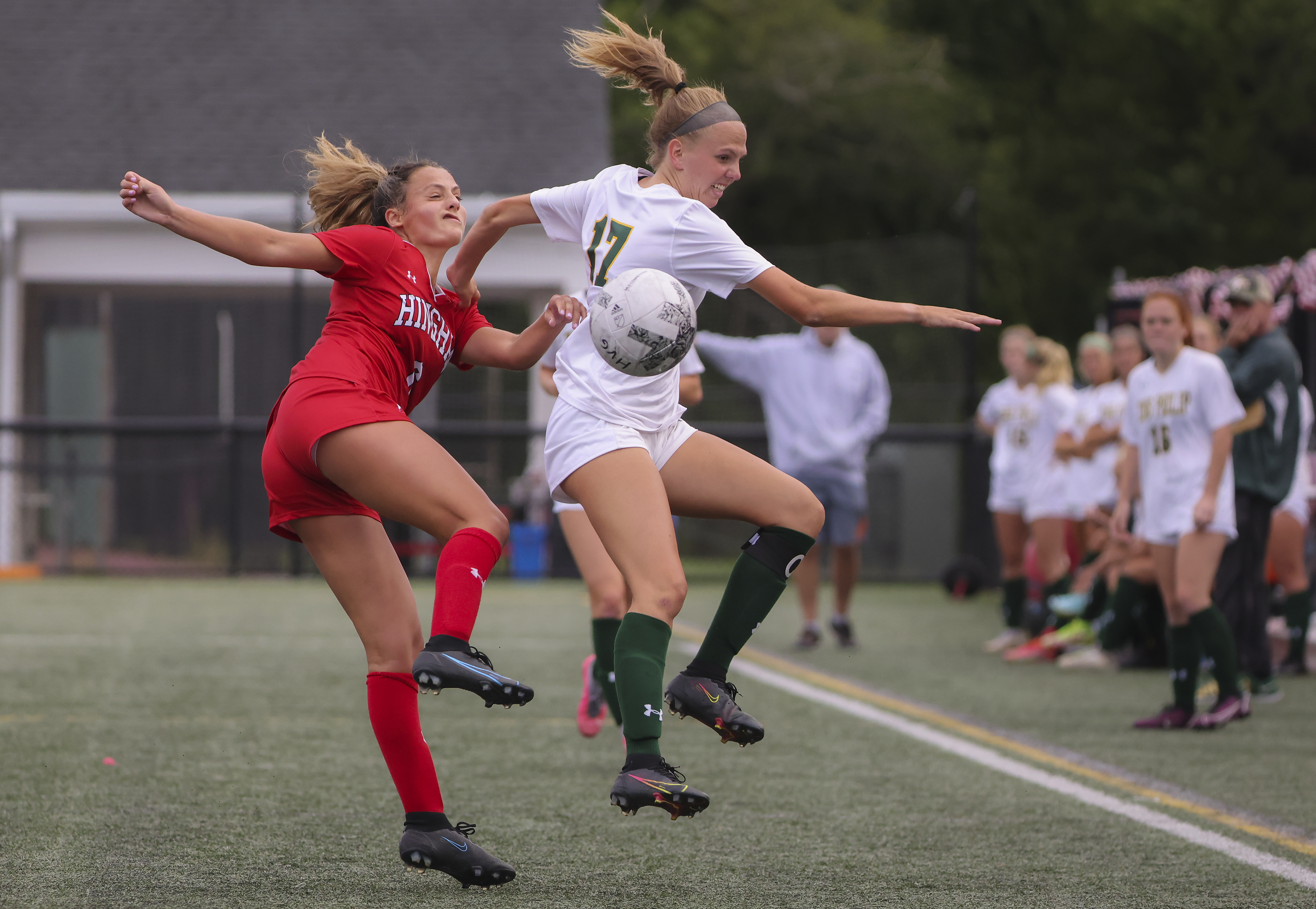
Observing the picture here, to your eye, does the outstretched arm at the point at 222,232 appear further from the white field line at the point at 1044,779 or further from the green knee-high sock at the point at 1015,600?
the green knee-high sock at the point at 1015,600

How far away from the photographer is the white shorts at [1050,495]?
10.9 meters

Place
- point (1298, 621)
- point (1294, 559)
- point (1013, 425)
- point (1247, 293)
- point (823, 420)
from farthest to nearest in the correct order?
point (1013, 425)
point (823, 420)
point (1298, 621)
point (1294, 559)
point (1247, 293)

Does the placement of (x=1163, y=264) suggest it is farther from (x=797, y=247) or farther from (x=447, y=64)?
(x=447, y=64)

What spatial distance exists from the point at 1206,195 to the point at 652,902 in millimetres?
26497

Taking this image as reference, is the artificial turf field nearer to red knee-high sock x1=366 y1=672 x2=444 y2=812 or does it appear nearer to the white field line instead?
the white field line

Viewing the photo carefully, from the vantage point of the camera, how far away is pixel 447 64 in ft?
65.0

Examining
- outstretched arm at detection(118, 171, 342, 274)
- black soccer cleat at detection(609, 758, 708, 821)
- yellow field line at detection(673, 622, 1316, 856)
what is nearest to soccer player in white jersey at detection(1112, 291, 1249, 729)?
yellow field line at detection(673, 622, 1316, 856)

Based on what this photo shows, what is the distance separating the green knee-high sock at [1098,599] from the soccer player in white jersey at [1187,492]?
8.73 feet

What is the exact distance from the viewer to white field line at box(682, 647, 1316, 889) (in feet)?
15.3

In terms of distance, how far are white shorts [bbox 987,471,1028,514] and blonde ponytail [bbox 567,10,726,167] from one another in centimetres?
700

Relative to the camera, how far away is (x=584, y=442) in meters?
4.37

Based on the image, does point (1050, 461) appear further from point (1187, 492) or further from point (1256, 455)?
point (1187, 492)

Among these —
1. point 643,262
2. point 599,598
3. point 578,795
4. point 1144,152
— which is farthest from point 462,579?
point 1144,152

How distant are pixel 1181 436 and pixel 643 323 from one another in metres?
4.17
